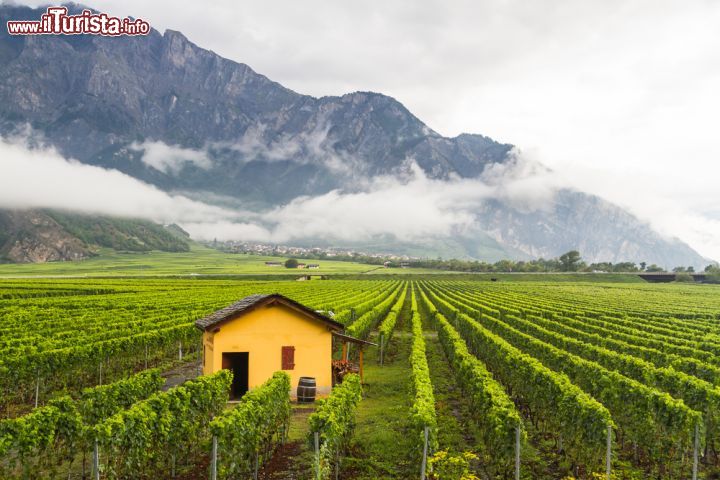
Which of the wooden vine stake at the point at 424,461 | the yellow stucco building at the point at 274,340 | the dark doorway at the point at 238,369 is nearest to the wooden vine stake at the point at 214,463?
the wooden vine stake at the point at 424,461

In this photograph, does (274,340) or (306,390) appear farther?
(274,340)

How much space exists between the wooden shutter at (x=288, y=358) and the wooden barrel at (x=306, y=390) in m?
0.83

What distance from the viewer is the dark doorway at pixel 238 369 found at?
24828 millimetres

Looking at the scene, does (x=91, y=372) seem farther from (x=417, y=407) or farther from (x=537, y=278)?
(x=537, y=278)

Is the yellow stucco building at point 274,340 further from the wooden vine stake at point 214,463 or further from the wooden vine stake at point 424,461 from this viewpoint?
the wooden vine stake at point 214,463

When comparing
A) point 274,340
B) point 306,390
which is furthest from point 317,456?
point 274,340

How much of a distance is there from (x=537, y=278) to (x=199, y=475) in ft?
594

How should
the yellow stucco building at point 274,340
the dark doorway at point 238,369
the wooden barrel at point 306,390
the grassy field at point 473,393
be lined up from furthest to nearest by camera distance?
the dark doorway at point 238,369 → the yellow stucco building at point 274,340 → the wooden barrel at point 306,390 → the grassy field at point 473,393

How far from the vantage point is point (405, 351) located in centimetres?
3894

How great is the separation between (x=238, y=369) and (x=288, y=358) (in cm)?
322

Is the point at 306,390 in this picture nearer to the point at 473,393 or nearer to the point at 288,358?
the point at 288,358

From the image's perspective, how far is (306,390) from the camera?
23.8 meters

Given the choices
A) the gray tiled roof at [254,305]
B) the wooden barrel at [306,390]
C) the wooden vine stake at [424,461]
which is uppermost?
the gray tiled roof at [254,305]

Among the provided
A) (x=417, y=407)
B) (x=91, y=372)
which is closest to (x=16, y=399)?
(x=91, y=372)
